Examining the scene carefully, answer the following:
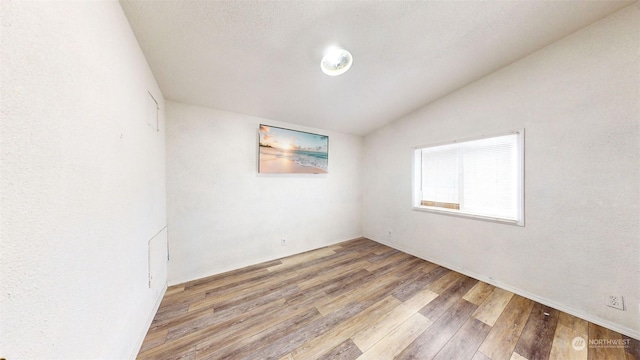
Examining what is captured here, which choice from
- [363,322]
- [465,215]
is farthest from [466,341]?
[465,215]

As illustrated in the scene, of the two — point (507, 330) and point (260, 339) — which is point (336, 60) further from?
point (507, 330)

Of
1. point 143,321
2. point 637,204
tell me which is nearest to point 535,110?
point 637,204

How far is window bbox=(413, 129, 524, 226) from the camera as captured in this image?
2242 millimetres

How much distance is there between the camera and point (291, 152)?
3.05 meters

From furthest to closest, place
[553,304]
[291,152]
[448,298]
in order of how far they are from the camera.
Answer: [291,152] → [448,298] → [553,304]

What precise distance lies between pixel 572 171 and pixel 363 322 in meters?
2.47

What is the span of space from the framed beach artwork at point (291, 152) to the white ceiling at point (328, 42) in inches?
19.9

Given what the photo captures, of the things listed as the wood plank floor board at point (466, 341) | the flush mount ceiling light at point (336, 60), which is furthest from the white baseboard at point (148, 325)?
the flush mount ceiling light at point (336, 60)

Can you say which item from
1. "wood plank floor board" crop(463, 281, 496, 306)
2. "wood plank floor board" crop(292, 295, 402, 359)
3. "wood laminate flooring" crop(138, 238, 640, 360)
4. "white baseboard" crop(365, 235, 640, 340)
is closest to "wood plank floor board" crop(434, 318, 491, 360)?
"wood laminate flooring" crop(138, 238, 640, 360)

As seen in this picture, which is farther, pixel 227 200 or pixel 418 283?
pixel 227 200

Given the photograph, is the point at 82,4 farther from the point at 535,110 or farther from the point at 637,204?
the point at 637,204

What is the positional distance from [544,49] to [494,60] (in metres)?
0.42

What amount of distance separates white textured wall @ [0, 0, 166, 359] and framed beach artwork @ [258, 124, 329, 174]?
154cm

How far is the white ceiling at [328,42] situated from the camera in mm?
1392
